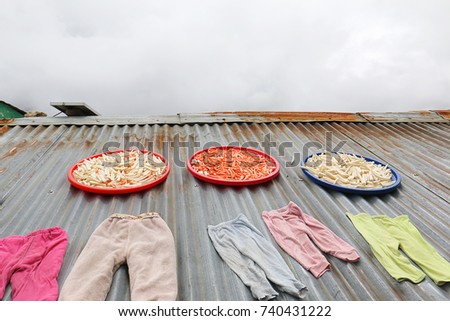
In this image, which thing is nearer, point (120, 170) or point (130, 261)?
point (130, 261)

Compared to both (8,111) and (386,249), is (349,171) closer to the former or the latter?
(386,249)

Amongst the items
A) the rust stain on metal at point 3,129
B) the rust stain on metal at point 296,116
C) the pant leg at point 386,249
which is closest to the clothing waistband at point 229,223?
the pant leg at point 386,249

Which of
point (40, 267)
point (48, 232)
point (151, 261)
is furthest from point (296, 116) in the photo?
point (40, 267)

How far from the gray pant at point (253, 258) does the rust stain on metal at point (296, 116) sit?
136 inches

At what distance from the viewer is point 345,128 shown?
5.49 m

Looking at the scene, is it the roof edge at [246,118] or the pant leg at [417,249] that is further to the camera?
the roof edge at [246,118]

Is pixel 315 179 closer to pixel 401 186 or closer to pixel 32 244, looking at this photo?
pixel 401 186

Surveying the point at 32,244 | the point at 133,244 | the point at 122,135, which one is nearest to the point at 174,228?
the point at 133,244

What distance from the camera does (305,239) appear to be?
7.58 feet

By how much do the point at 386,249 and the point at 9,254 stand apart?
306 cm

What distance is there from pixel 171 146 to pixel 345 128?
372 centimetres

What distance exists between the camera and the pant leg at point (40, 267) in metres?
1.70

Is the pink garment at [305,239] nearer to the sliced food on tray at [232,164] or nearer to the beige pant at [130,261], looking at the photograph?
the sliced food on tray at [232,164]

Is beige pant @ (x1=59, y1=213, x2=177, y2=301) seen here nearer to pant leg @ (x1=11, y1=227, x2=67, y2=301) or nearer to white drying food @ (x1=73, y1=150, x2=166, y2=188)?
pant leg @ (x1=11, y1=227, x2=67, y2=301)
